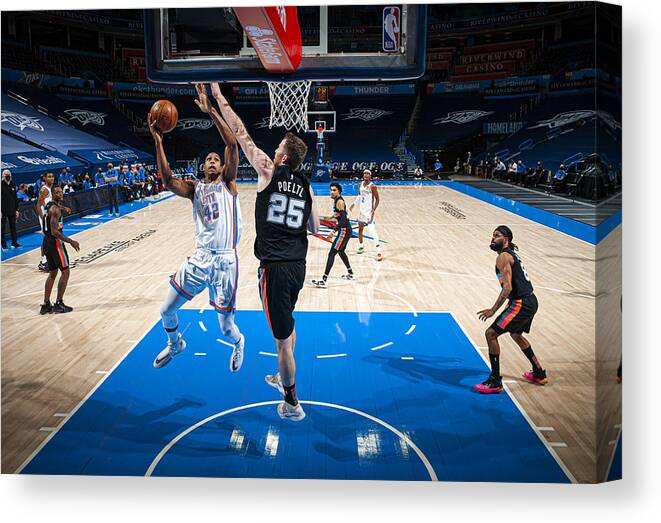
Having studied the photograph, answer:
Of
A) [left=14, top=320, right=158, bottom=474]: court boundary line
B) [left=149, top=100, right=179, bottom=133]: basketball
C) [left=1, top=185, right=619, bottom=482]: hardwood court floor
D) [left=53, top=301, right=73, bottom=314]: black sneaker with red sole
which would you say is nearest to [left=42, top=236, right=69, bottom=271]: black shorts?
[left=53, top=301, right=73, bottom=314]: black sneaker with red sole

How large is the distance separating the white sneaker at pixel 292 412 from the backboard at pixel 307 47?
8.80 ft

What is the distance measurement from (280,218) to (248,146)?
609 millimetres

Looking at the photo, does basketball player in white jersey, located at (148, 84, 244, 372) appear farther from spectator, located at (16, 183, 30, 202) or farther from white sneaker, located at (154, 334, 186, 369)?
spectator, located at (16, 183, 30, 202)

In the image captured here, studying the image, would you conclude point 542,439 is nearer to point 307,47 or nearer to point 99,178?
point 307,47

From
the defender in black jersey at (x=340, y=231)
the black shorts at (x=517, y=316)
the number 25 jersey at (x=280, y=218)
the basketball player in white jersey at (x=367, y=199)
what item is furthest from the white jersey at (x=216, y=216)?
the basketball player in white jersey at (x=367, y=199)

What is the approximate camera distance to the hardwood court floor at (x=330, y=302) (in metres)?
5.25

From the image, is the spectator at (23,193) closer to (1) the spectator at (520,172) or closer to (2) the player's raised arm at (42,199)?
(2) the player's raised arm at (42,199)

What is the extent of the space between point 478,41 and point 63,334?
368 inches

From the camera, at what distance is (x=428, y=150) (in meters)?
13.4

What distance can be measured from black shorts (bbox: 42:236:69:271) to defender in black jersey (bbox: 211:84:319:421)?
123 inches

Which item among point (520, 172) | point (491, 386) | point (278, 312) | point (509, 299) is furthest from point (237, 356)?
point (520, 172)

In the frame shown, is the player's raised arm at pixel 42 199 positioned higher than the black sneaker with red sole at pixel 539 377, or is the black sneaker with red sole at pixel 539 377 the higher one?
the player's raised arm at pixel 42 199

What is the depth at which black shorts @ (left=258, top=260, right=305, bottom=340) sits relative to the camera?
490 cm

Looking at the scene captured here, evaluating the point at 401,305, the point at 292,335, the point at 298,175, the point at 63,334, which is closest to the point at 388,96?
the point at 401,305
